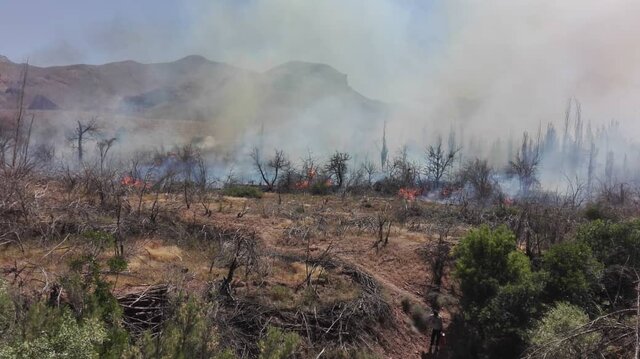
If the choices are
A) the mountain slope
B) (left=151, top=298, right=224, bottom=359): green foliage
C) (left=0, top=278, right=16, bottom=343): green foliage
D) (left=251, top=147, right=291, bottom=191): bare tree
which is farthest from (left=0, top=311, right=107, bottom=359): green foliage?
the mountain slope

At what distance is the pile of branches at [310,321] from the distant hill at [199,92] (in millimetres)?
76116

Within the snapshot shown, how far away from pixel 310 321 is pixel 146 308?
3.46 m

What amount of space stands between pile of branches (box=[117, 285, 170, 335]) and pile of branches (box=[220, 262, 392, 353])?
4.00 ft

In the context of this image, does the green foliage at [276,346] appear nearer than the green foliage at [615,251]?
Yes

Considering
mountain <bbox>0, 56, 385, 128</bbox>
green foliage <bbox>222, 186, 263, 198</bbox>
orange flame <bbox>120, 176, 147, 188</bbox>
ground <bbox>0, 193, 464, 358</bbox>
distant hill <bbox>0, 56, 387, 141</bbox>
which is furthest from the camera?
mountain <bbox>0, 56, 385, 128</bbox>

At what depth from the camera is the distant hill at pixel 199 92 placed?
100938mm

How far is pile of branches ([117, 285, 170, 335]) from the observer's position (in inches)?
368

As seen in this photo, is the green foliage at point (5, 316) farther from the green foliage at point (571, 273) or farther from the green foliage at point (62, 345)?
the green foliage at point (571, 273)

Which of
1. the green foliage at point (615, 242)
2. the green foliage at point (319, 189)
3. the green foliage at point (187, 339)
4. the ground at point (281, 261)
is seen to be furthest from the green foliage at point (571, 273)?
the green foliage at point (319, 189)

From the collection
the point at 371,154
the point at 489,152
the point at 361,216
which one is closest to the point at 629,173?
the point at 489,152

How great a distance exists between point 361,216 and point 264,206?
4221 mm

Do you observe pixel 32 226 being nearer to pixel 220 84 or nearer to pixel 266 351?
pixel 266 351

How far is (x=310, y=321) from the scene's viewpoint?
11.1m

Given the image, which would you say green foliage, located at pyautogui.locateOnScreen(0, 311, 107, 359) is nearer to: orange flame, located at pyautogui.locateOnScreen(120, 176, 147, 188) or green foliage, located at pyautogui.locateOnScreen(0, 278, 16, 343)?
green foliage, located at pyautogui.locateOnScreen(0, 278, 16, 343)
